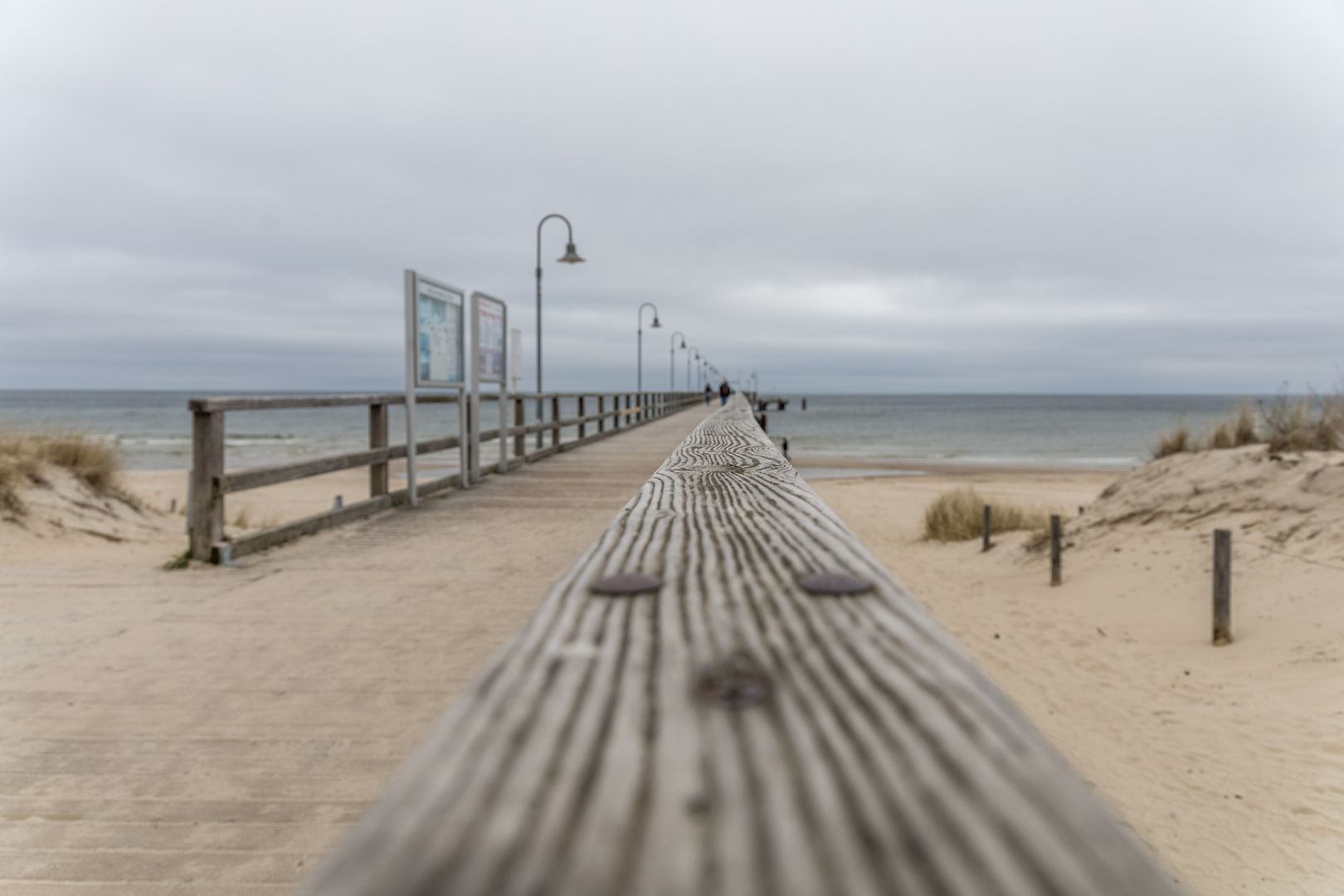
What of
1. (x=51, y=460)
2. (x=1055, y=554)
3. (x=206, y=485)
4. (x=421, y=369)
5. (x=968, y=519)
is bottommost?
Answer: (x=968, y=519)

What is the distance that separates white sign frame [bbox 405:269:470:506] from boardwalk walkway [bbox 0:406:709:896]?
1937 mm

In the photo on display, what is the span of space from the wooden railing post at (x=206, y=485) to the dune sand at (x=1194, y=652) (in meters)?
6.07

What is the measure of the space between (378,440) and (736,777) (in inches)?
299

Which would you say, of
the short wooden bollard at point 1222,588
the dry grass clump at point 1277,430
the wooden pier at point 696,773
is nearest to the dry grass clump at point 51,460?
the wooden pier at point 696,773

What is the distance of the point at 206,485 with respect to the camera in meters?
5.17

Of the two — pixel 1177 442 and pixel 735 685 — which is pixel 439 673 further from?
pixel 1177 442

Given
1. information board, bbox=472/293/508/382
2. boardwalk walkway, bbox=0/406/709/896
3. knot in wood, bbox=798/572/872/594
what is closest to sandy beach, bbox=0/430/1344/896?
boardwalk walkway, bbox=0/406/709/896

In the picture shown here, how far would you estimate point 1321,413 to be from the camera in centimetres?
1211

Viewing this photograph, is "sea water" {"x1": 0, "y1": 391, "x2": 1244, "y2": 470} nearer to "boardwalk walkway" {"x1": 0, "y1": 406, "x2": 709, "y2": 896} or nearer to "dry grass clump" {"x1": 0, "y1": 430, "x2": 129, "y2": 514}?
"dry grass clump" {"x1": 0, "y1": 430, "x2": 129, "y2": 514}

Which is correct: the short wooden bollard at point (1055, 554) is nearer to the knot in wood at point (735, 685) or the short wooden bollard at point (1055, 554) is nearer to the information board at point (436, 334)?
the information board at point (436, 334)

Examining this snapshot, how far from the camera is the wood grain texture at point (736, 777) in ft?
1.26

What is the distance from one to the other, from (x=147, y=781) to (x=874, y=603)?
8.78 ft

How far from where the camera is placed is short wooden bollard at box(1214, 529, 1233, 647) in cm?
792

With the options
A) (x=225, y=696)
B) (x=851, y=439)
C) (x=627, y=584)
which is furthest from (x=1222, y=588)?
(x=851, y=439)
